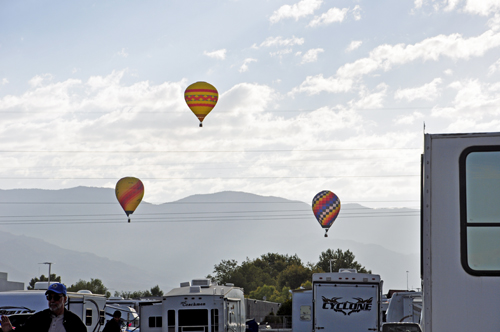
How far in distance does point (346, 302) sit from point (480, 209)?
14027mm

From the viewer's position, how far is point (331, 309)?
20031mm

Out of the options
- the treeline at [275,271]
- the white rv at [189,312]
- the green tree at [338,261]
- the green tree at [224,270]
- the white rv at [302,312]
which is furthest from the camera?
the green tree at [224,270]

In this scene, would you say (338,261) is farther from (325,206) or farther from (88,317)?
(88,317)

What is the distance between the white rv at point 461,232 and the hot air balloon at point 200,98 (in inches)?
1426

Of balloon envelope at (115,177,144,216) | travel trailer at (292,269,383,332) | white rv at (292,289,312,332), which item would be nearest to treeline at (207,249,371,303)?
balloon envelope at (115,177,144,216)

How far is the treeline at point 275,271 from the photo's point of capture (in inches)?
4962

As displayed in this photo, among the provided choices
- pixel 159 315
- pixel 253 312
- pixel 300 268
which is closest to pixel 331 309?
pixel 159 315

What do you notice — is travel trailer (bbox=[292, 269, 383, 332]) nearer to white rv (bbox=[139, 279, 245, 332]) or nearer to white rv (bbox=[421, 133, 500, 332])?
white rv (bbox=[139, 279, 245, 332])

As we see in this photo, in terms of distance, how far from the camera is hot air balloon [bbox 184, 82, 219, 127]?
42438 millimetres

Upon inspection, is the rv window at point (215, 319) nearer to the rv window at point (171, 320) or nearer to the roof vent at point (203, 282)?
the rv window at point (171, 320)

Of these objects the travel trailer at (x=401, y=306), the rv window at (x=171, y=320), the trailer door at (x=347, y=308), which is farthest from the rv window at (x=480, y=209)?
the rv window at (x=171, y=320)

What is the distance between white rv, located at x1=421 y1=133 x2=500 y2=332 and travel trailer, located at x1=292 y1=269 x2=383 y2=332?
13559 mm

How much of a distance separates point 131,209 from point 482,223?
147ft

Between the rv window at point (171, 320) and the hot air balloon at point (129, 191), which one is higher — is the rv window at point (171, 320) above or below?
below
